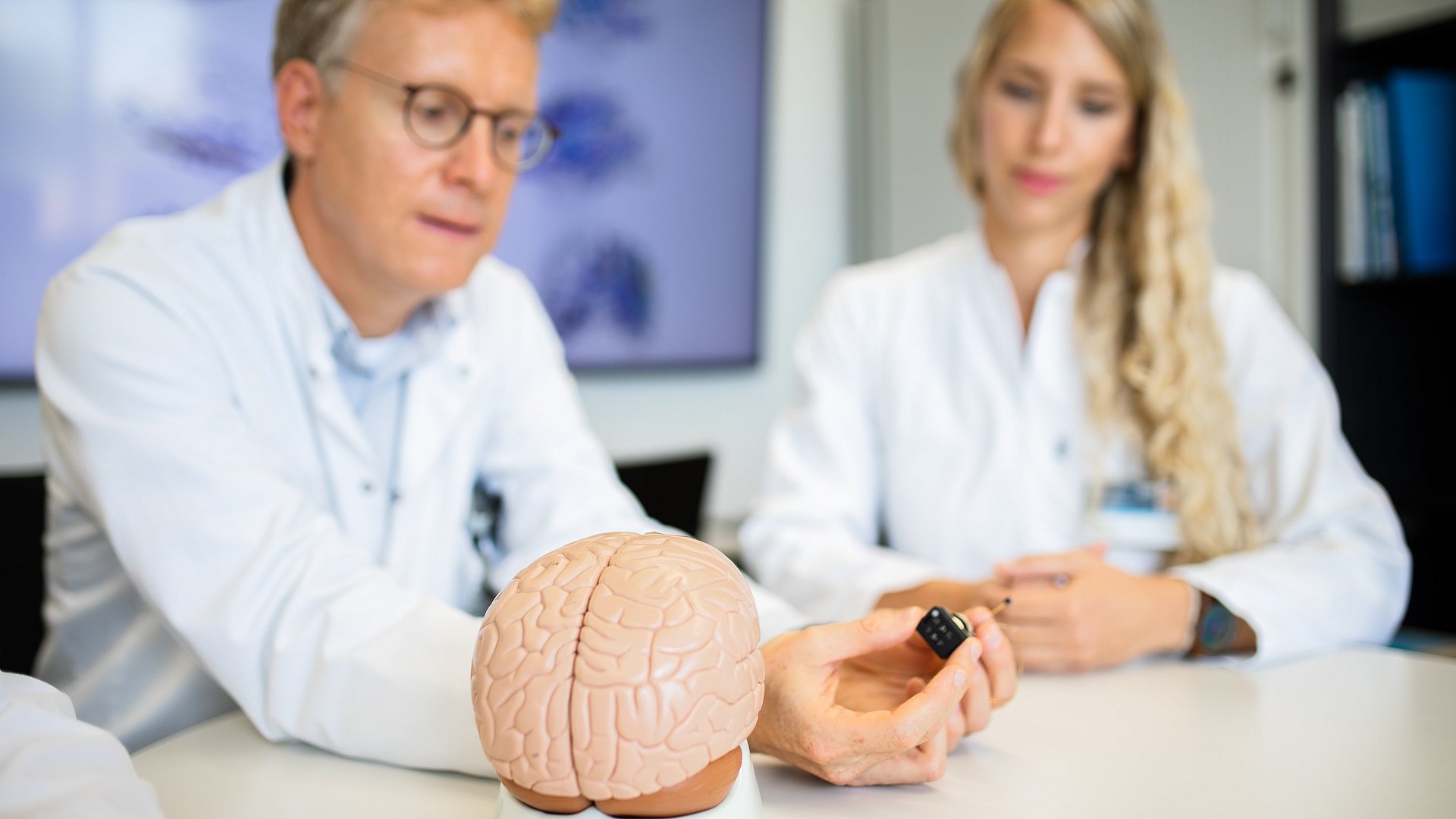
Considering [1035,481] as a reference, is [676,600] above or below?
above

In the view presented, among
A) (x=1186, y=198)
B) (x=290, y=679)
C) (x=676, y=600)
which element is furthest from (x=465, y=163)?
(x=1186, y=198)

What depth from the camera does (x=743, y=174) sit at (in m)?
2.81

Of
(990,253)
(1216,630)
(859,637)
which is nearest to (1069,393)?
(990,253)

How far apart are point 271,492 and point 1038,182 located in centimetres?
123

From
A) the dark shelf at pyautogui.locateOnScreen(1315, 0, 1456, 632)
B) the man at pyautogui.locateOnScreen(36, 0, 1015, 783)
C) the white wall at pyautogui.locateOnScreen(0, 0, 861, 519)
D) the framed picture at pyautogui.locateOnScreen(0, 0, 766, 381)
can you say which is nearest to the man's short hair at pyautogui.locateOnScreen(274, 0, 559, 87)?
the man at pyautogui.locateOnScreen(36, 0, 1015, 783)

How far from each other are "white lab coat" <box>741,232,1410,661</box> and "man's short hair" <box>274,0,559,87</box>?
0.79m

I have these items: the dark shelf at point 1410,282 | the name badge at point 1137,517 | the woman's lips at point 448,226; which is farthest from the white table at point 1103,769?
the dark shelf at point 1410,282

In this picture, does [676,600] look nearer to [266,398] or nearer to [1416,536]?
[266,398]

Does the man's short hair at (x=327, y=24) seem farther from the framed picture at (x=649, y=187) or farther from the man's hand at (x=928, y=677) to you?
the framed picture at (x=649, y=187)

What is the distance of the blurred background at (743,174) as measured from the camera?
175 cm

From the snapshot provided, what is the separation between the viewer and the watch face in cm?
120

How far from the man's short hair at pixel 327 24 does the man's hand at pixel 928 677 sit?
2.94ft

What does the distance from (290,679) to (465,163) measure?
0.64 meters

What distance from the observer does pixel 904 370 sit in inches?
70.1
